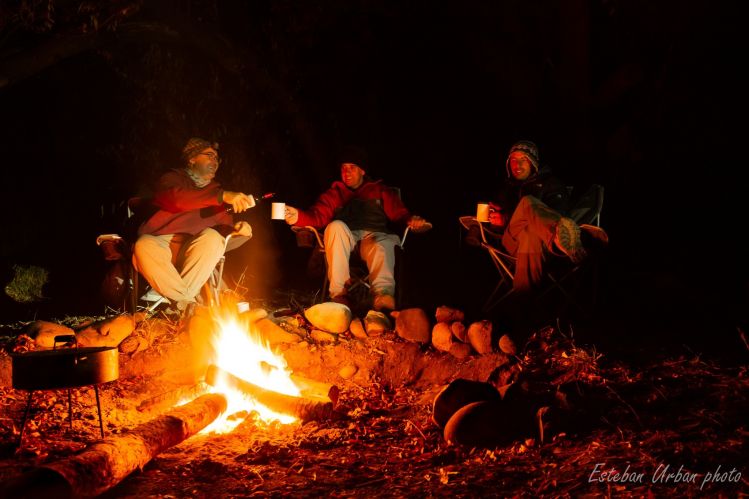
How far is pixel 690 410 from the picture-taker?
283 cm

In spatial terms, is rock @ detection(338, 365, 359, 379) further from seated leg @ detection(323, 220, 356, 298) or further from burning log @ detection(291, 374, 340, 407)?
seated leg @ detection(323, 220, 356, 298)

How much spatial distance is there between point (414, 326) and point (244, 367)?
46.4 inches

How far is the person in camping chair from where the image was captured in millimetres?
4258

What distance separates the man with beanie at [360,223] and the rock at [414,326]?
1.13 ft

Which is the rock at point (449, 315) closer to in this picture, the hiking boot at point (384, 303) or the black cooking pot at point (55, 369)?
the hiking boot at point (384, 303)

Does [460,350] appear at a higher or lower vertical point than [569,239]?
lower

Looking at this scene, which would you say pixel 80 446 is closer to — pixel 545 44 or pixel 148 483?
pixel 148 483

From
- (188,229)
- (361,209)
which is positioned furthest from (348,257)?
(188,229)

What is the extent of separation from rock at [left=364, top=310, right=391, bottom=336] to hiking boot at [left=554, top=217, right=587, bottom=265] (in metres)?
1.33

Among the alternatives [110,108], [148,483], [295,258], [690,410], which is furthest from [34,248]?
[690,410]

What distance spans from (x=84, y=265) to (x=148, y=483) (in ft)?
16.6

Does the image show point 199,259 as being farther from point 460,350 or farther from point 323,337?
point 460,350

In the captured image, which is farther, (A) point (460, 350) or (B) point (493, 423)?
(A) point (460, 350)

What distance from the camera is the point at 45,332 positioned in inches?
159
